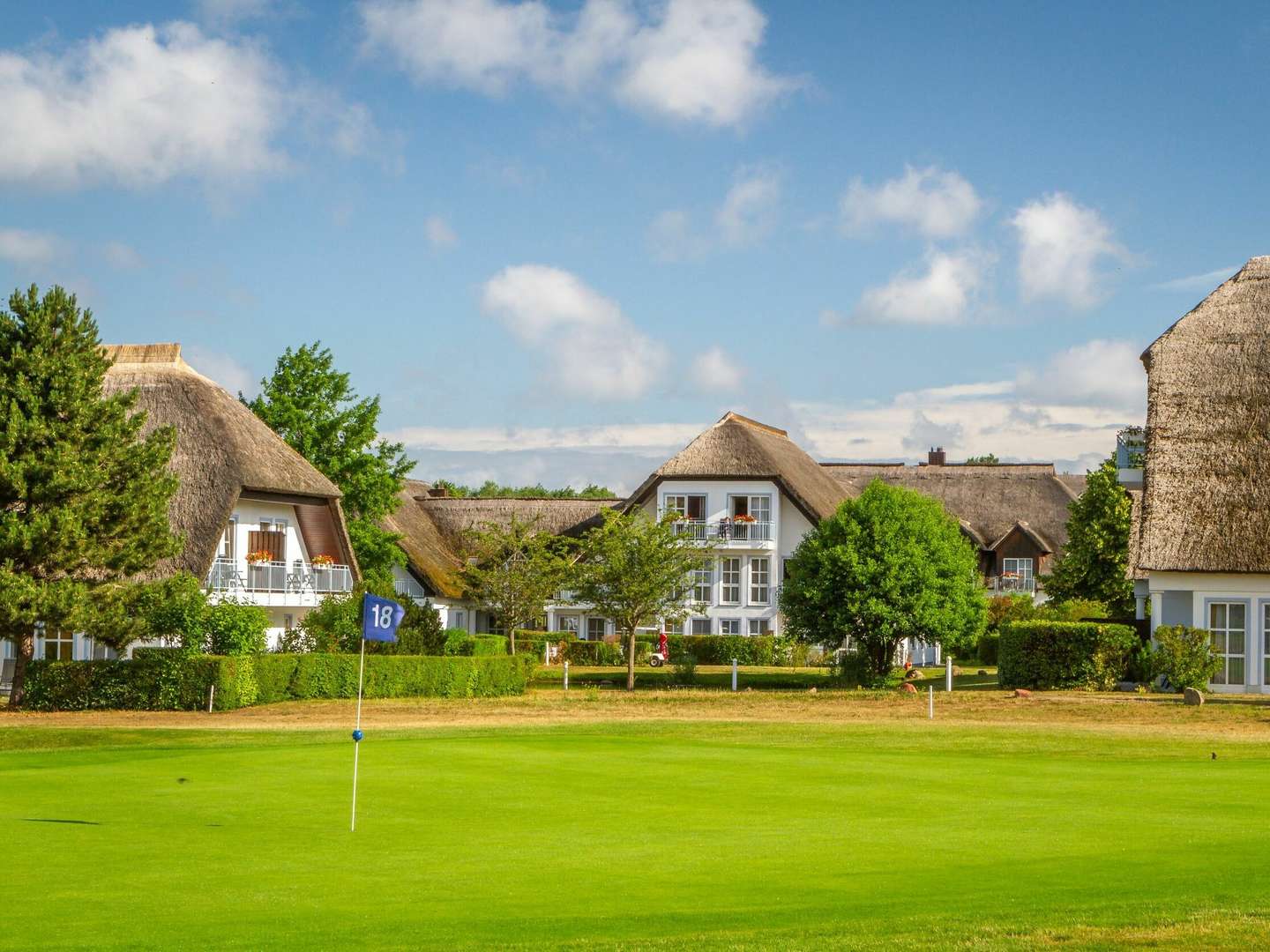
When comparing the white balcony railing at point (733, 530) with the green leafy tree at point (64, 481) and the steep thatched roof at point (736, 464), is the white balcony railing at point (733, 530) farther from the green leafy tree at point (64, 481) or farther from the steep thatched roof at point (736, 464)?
the green leafy tree at point (64, 481)

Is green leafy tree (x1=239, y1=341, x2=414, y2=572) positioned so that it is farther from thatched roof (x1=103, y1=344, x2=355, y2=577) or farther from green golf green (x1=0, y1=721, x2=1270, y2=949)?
green golf green (x1=0, y1=721, x2=1270, y2=949)

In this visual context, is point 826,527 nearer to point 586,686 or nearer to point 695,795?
point 586,686

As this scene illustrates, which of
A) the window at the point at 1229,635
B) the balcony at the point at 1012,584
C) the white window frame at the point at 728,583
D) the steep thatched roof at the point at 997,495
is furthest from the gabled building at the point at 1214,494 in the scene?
the steep thatched roof at the point at 997,495

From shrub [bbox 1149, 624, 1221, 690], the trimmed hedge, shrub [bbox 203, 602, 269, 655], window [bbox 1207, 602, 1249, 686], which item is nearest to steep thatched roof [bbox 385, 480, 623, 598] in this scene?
the trimmed hedge

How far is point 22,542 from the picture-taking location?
3372 centimetres

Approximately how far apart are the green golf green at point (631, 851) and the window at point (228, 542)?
24134mm

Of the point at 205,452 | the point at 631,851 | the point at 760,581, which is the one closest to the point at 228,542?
the point at 205,452

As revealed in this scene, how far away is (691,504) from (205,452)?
83.1ft

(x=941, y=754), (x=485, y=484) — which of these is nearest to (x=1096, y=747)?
(x=941, y=754)

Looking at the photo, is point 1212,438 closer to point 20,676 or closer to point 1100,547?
point 1100,547

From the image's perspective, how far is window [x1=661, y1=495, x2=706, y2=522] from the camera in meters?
64.5

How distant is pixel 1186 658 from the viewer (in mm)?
37531

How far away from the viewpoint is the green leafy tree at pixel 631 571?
45750 millimetres

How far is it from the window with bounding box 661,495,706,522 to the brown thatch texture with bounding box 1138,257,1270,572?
2301 centimetres
